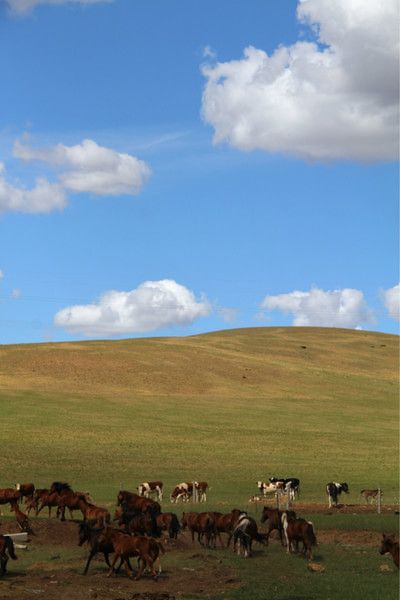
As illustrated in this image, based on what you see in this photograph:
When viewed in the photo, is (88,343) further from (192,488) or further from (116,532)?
(116,532)

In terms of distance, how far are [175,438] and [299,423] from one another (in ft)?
46.6

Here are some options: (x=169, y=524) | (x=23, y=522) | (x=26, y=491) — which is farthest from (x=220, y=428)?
(x=169, y=524)

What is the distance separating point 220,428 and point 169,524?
1608 inches

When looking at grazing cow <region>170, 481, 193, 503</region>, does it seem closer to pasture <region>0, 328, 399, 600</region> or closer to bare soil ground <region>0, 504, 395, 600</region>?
pasture <region>0, 328, 399, 600</region>

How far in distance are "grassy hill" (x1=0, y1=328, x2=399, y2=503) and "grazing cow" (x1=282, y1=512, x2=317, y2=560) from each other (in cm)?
1751

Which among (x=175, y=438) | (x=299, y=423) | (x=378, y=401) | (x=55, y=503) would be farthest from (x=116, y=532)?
(x=378, y=401)

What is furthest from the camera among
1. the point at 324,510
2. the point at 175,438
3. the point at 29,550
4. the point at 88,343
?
the point at 88,343

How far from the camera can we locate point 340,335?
485 feet

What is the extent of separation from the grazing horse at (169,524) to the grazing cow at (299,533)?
11.3 feet

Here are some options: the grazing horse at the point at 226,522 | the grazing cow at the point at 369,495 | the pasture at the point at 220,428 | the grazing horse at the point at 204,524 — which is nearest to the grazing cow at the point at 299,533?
the pasture at the point at 220,428

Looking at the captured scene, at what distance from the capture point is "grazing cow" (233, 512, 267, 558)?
25844 millimetres

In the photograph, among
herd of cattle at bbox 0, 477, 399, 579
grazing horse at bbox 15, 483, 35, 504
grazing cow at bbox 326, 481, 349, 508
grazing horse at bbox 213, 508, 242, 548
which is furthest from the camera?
grazing cow at bbox 326, 481, 349, 508

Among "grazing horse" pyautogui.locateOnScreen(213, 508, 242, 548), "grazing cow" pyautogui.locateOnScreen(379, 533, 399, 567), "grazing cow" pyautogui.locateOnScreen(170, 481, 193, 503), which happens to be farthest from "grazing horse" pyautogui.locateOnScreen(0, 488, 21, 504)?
"grazing cow" pyautogui.locateOnScreen(379, 533, 399, 567)

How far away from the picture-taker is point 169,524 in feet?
93.3
